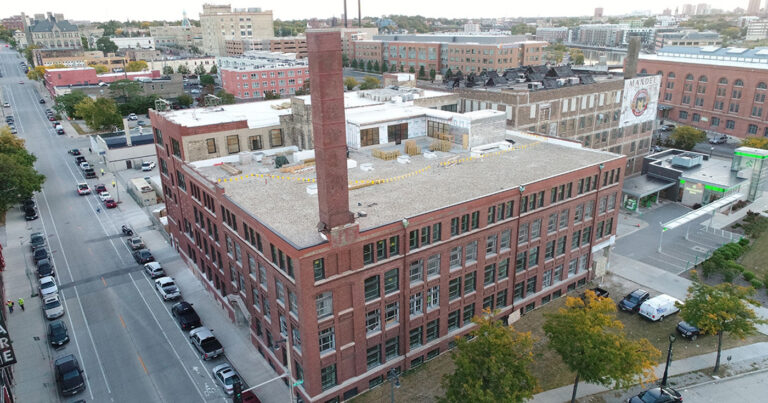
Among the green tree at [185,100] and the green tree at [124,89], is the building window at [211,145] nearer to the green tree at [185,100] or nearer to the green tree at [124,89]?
the green tree at [185,100]

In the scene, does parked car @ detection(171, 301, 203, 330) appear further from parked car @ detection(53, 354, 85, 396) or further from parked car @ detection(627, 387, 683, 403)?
parked car @ detection(627, 387, 683, 403)

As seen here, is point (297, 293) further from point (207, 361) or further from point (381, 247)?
point (207, 361)

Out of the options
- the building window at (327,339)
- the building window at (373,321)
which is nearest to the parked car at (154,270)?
the building window at (327,339)

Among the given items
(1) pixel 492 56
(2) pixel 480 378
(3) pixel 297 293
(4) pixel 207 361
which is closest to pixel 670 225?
(2) pixel 480 378

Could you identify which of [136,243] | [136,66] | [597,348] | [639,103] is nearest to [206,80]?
[136,66]

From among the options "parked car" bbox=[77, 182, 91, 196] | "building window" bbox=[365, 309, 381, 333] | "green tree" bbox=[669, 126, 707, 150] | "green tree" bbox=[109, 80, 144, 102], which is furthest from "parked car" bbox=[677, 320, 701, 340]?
"green tree" bbox=[109, 80, 144, 102]

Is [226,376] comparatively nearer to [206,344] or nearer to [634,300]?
[206,344]
